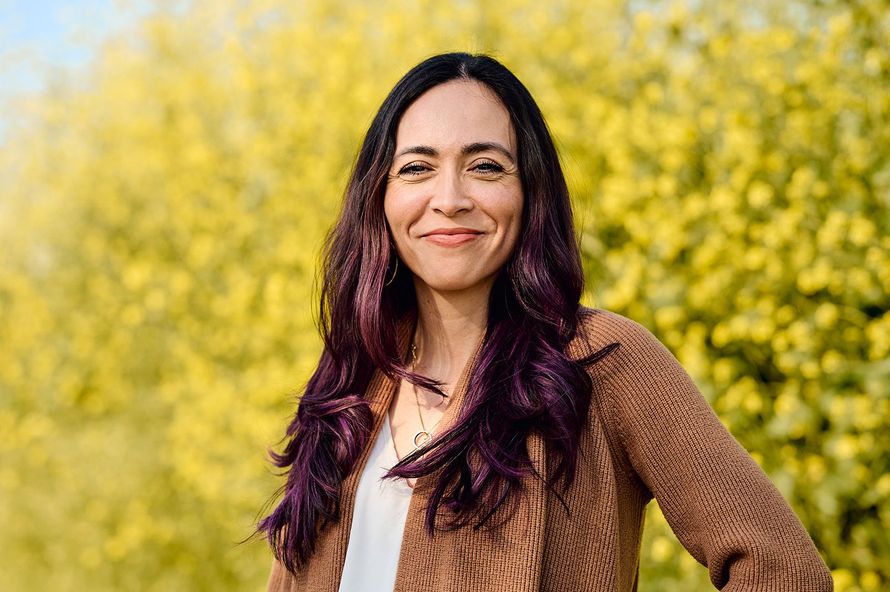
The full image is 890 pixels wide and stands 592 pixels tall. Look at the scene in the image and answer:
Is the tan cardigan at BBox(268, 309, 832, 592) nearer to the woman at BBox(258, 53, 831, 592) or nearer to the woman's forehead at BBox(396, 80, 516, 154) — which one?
the woman at BBox(258, 53, 831, 592)

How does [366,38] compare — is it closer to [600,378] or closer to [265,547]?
[265,547]

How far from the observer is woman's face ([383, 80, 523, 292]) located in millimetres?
1407

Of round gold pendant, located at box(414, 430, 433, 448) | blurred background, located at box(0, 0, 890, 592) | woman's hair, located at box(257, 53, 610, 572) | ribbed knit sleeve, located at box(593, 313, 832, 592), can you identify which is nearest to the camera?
ribbed knit sleeve, located at box(593, 313, 832, 592)

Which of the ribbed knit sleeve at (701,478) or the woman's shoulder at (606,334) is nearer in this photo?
the ribbed knit sleeve at (701,478)

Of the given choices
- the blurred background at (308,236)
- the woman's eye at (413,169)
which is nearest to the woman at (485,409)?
the woman's eye at (413,169)

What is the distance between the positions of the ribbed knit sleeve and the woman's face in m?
0.22

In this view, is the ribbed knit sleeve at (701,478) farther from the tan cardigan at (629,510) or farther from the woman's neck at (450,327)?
the woman's neck at (450,327)

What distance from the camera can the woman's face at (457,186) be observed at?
1407mm

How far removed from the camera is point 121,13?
6.59m

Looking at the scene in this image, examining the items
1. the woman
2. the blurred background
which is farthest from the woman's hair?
the blurred background

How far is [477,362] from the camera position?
145cm

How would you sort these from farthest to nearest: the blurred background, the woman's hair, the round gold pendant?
the blurred background, the round gold pendant, the woman's hair

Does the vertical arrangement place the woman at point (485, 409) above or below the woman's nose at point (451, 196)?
below

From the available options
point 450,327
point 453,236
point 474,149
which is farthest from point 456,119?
point 450,327
